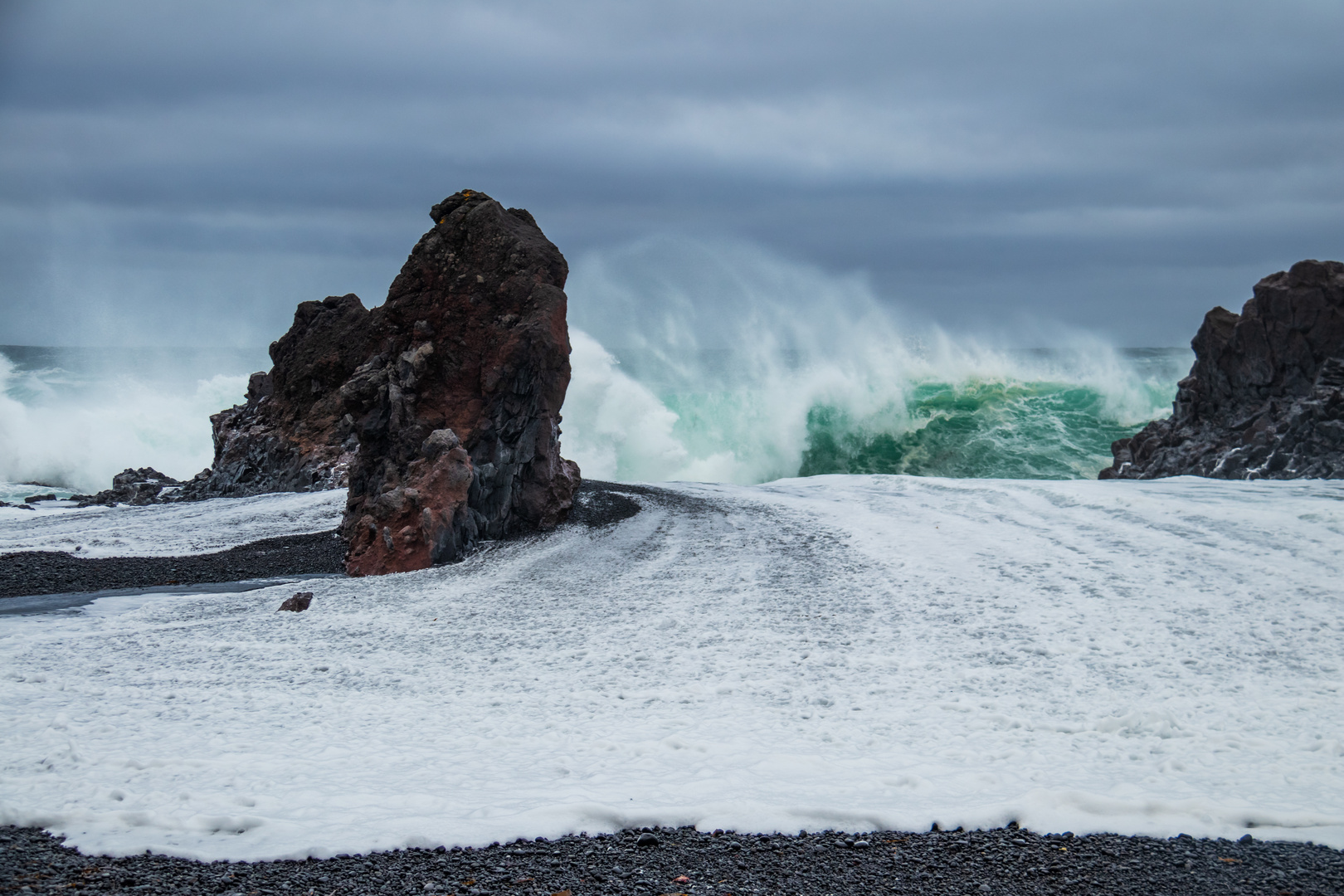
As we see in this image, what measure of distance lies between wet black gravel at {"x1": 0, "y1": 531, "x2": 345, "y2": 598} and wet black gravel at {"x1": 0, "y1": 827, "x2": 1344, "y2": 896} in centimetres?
780

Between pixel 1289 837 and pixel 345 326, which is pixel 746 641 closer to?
pixel 1289 837

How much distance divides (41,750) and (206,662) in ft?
7.76

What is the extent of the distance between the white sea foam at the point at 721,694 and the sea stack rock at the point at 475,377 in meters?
→ 1.99

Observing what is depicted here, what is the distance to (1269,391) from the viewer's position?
20.3 meters

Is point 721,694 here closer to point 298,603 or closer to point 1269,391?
point 298,603

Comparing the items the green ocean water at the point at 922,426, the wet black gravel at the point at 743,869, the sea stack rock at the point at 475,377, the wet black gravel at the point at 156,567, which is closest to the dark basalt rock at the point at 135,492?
the wet black gravel at the point at 156,567

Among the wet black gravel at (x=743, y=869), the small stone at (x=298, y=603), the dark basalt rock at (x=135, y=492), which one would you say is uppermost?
the dark basalt rock at (x=135, y=492)

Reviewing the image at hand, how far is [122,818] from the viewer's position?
487 cm

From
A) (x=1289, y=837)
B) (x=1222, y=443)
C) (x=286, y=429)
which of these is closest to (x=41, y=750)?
(x=1289, y=837)

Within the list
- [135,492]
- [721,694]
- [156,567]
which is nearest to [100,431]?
[135,492]

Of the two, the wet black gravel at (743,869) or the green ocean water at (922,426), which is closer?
the wet black gravel at (743,869)

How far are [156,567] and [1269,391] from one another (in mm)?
22412

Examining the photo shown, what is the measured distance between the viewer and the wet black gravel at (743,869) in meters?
4.21

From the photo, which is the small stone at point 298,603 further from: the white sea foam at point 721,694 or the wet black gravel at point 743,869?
the wet black gravel at point 743,869
